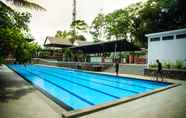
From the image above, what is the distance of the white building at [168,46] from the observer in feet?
57.8

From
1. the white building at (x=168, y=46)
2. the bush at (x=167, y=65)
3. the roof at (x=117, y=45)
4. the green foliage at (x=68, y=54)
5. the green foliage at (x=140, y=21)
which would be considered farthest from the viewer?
the green foliage at (x=68, y=54)

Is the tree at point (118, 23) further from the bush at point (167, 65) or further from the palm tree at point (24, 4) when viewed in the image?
the palm tree at point (24, 4)

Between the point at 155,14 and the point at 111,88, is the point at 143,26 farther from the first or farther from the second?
the point at 111,88

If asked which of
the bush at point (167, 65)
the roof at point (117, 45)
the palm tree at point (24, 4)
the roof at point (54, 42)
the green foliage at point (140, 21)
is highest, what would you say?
the green foliage at point (140, 21)

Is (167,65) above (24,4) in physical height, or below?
below

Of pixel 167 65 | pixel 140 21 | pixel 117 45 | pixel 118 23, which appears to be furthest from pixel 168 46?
pixel 118 23

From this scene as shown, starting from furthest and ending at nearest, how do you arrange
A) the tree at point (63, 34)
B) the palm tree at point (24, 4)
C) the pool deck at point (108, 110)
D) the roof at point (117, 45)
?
the tree at point (63, 34) < the roof at point (117, 45) < the palm tree at point (24, 4) < the pool deck at point (108, 110)

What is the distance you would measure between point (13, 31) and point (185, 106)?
12426 millimetres

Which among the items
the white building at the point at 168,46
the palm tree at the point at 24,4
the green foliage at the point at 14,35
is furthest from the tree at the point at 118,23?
the palm tree at the point at 24,4

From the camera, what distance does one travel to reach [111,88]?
13469 millimetres

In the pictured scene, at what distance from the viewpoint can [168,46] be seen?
18.7 metres

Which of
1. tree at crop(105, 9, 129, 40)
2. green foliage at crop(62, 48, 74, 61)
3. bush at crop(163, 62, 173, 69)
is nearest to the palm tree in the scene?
bush at crop(163, 62, 173, 69)

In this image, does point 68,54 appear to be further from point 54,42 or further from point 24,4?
point 24,4

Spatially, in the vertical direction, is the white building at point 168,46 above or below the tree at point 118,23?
below
